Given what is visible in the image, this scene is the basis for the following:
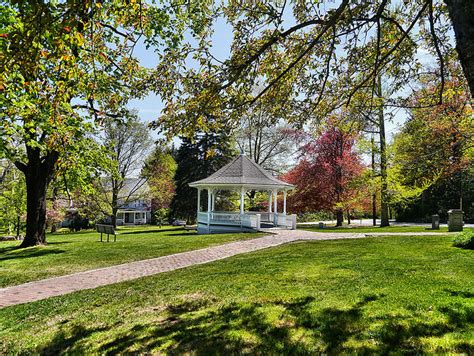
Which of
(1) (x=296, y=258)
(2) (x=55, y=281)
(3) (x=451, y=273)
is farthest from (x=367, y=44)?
(2) (x=55, y=281)

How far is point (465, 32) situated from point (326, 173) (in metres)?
24.4

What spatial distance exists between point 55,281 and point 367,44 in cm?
885

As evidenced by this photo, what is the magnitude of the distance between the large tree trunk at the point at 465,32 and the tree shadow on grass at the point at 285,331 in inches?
102

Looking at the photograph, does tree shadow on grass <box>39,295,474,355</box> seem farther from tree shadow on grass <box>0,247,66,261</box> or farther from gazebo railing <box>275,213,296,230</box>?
gazebo railing <box>275,213,296,230</box>

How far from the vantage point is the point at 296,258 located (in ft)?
32.9

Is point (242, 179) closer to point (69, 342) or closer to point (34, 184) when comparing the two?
point (34, 184)

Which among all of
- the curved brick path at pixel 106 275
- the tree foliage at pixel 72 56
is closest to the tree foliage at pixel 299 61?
the tree foliage at pixel 72 56

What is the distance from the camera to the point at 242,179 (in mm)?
23375

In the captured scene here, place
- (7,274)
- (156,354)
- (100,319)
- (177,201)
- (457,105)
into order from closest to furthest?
(156,354)
(100,319)
(7,274)
(457,105)
(177,201)

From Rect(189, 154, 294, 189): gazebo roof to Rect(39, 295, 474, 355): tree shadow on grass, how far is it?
701 inches

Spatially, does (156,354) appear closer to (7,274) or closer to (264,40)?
(264,40)

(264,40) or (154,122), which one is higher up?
(264,40)

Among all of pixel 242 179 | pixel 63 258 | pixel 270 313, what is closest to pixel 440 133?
pixel 270 313

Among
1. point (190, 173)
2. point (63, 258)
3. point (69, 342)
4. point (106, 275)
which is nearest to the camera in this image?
point (69, 342)
